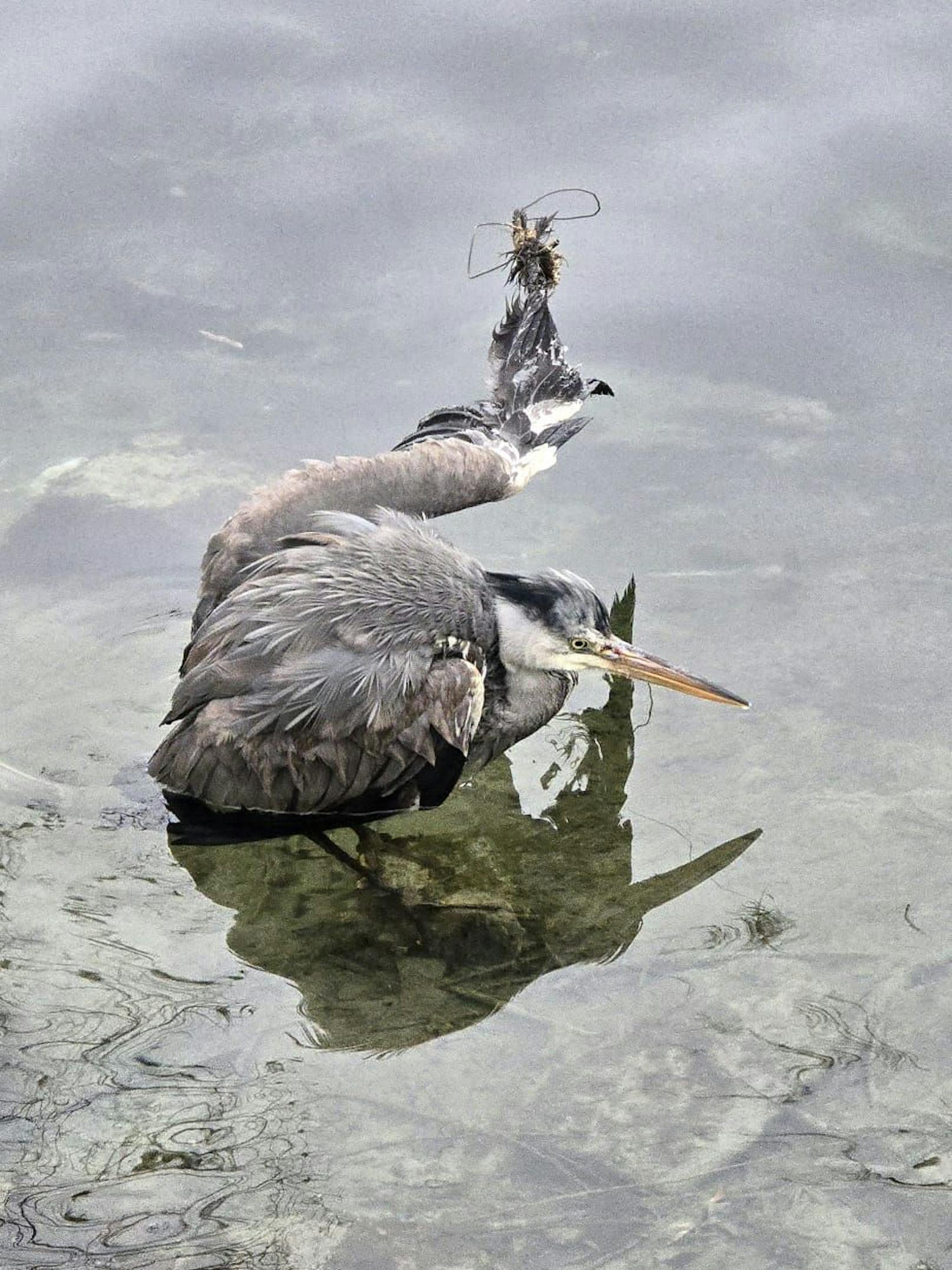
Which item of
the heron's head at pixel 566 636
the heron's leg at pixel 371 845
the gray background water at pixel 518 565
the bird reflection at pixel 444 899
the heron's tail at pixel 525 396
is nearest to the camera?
the gray background water at pixel 518 565

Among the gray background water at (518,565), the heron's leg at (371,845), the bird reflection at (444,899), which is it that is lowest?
the heron's leg at (371,845)

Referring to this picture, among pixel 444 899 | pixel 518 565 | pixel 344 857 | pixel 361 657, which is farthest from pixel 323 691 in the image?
pixel 518 565

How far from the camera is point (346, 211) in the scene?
9.77m

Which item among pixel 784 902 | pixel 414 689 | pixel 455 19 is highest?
pixel 455 19

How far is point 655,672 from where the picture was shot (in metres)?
6.62

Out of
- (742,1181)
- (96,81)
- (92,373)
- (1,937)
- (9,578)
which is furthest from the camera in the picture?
(96,81)

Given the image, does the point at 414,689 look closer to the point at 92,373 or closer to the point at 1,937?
the point at 1,937

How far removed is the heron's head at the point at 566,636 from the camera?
654 centimetres

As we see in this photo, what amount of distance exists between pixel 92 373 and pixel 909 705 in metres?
4.69

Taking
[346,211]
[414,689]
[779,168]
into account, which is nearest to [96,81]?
[346,211]

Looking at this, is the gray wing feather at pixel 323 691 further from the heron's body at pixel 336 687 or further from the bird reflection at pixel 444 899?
the bird reflection at pixel 444 899

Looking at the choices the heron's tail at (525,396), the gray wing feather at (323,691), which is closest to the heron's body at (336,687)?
the gray wing feather at (323,691)

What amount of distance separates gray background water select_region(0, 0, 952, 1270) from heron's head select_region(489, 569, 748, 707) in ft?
1.14

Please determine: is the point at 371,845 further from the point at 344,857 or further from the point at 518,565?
the point at 518,565
